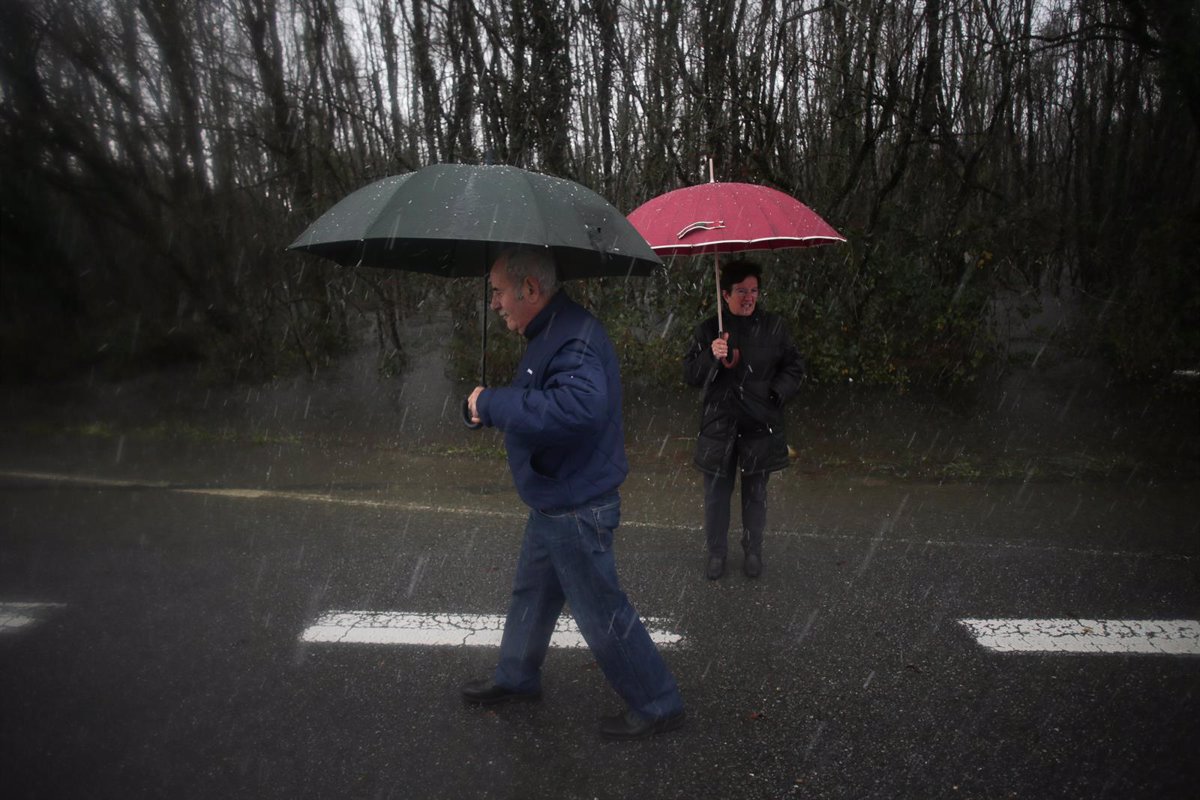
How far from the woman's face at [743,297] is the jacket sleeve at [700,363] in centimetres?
21

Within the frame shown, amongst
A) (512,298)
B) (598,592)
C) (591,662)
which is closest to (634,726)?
(598,592)

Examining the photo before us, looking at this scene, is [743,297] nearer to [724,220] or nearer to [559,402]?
[724,220]

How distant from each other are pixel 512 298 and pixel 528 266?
0.40 ft

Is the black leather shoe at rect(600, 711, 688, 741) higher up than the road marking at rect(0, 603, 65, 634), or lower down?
lower down

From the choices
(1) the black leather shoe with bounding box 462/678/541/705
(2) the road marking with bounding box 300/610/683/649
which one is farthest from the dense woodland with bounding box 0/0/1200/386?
(1) the black leather shoe with bounding box 462/678/541/705

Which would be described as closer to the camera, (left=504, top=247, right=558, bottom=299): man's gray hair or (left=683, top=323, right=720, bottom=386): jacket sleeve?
(left=504, top=247, right=558, bottom=299): man's gray hair

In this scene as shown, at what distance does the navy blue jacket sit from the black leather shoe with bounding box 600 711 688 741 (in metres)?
0.87

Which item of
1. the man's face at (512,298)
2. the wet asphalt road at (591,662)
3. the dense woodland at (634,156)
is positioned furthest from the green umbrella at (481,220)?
the dense woodland at (634,156)

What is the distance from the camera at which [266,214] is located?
11.0 meters

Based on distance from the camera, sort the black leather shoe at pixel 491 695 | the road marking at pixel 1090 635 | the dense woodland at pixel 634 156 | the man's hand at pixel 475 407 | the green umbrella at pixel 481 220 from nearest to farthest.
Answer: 1. the green umbrella at pixel 481 220
2. the man's hand at pixel 475 407
3. the black leather shoe at pixel 491 695
4. the road marking at pixel 1090 635
5. the dense woodland at pixel 634 156

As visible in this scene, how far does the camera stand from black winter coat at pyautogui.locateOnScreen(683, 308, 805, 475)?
4625mm

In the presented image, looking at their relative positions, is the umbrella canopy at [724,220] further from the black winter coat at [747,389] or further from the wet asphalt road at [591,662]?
the wet asphalt road at [591,662]

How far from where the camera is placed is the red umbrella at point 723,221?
4.27 metres

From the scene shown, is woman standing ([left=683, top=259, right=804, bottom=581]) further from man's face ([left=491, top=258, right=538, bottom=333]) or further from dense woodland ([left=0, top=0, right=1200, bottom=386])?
dense woodland ([left=0, top=0, right=1200, bottom=386])
